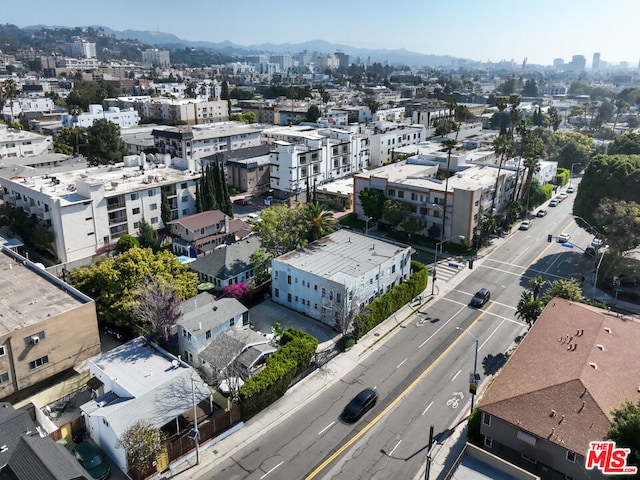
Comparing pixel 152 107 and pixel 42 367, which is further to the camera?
pixel 152 107

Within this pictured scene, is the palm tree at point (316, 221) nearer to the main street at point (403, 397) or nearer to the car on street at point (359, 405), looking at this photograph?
the main street at point (403, 397)

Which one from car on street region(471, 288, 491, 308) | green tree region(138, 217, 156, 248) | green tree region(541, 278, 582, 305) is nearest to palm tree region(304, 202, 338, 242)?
car on street region(471, 288, 491, 308)

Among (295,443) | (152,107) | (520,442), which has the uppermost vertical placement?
(152,107)

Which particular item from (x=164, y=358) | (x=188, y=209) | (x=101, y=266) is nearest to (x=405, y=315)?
(x=164, y=358)

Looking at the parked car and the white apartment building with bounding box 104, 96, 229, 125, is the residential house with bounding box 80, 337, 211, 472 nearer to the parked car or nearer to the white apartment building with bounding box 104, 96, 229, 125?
the parked car

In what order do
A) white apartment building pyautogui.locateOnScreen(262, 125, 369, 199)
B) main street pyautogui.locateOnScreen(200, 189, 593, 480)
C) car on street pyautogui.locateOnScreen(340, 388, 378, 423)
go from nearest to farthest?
main street pyautogui.locateOnScreen(200, 189, 593, 480) < car on street pyautogui.locateOnScreen(340, 388, 378, 423) < white apartment building pyautogui.locateOnScreen(262, 125, 369, 199)

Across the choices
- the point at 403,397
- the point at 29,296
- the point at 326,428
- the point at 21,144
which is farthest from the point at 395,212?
the point at 21,144

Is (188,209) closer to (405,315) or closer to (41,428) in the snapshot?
(405,315)
